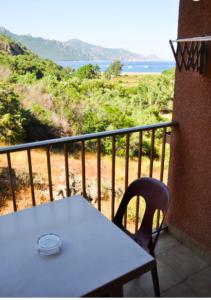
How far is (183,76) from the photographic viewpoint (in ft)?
7.77

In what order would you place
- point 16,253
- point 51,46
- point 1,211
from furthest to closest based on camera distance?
point 51,46 < point 1,211 < point 16,253

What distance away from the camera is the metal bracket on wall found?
2.10 m

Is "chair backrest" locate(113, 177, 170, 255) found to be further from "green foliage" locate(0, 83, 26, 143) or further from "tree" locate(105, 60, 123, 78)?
"tree" locate(105, 60, 123, 78)

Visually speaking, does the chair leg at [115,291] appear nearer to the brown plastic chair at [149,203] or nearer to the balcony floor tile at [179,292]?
the brown plastic chair at [149,203]

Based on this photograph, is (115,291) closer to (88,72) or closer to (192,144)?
(192,144)

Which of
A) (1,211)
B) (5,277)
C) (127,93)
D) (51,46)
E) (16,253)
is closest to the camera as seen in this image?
(5,277)

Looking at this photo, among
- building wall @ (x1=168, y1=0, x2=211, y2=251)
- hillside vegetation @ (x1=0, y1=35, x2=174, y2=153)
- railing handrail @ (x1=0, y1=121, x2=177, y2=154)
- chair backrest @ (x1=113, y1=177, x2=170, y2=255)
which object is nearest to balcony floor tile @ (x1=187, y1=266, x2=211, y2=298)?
building wall @ (x1=168, y1=0, x2=211, y2=251)

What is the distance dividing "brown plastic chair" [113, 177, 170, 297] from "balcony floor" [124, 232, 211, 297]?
20 cm

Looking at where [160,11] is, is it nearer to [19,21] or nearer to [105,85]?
[105,85]

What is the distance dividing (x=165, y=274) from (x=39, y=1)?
1536 cm

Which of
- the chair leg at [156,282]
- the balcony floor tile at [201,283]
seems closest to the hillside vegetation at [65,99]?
the balcony floor tile at [201,283]

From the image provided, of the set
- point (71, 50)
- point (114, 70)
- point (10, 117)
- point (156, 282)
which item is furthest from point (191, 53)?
point (71, 50)

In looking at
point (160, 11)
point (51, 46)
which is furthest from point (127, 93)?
point (51, 46)

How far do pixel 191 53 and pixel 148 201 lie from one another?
1.27m
